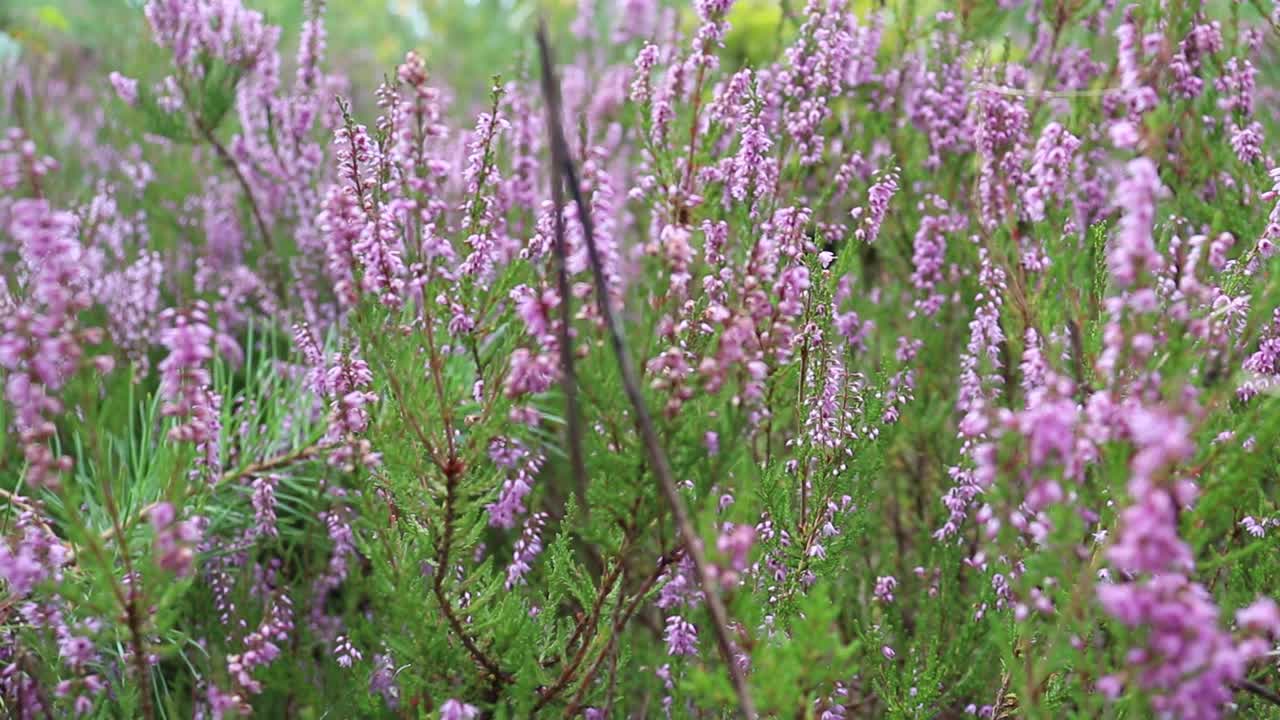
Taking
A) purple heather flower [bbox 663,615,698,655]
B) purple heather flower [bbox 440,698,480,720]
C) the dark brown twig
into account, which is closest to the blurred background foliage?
purple heather flower [bbox 663,615,698,655]

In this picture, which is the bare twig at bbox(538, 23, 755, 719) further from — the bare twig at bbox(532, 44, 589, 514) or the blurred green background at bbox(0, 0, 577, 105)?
the blurred green background at bbox(0, 0, 577, 105)

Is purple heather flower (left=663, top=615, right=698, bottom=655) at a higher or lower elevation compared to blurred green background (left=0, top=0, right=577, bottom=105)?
lower

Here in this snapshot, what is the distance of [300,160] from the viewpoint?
11.1 feet

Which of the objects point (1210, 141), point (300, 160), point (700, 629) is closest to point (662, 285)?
point (700, 629)

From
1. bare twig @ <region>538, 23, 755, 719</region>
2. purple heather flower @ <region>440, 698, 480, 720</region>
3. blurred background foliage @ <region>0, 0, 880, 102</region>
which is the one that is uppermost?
blurred background foliage @ <region>0, 0, 880, 102</region>

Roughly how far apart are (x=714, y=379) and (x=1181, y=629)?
24.8 inches

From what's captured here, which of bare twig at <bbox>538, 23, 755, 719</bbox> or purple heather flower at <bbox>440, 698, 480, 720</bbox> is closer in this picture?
bare twig at <bbox>538, 23, 755, 719</bbox>

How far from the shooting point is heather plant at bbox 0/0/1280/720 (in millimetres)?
1307

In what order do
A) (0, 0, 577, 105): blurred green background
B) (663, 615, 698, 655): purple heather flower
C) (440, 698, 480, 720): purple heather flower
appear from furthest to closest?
(0, 0, 577, 105): blurred green background → (663, 615, 698, 655): purple heather flower → (440, 698, 480, 720): purple heather flower

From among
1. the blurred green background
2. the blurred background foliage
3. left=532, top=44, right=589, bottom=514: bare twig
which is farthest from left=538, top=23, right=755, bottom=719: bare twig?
the blurred green background

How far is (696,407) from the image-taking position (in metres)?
1.52

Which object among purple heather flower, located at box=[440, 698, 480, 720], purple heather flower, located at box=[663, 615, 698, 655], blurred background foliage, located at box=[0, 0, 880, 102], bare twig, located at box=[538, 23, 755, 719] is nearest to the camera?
bare twig, located at box=[538, 23, 755, 719]

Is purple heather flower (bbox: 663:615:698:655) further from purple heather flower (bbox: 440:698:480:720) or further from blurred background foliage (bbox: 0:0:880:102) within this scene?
blurred background foliage (bbox: 0:0:880:102)

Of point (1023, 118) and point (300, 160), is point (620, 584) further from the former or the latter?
point (300, 160)
